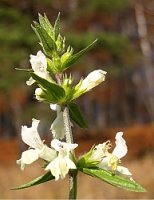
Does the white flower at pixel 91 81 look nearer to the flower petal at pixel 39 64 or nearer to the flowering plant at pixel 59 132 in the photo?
the flowering plant at pixel 59 132

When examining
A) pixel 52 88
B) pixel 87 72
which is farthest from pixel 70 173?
pixel 87 72

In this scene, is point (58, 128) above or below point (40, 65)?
below

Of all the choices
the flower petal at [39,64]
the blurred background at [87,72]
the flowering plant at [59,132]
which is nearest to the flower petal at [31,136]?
the flowering plant at [59,132]

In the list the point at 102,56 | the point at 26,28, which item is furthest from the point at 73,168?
the point at 102,56

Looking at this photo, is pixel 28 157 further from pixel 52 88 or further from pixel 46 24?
pixel 46 24

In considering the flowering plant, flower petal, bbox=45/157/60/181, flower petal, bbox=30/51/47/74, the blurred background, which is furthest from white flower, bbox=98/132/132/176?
the blurred background

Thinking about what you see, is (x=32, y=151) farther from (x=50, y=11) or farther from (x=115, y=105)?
(x=115, y=105)
